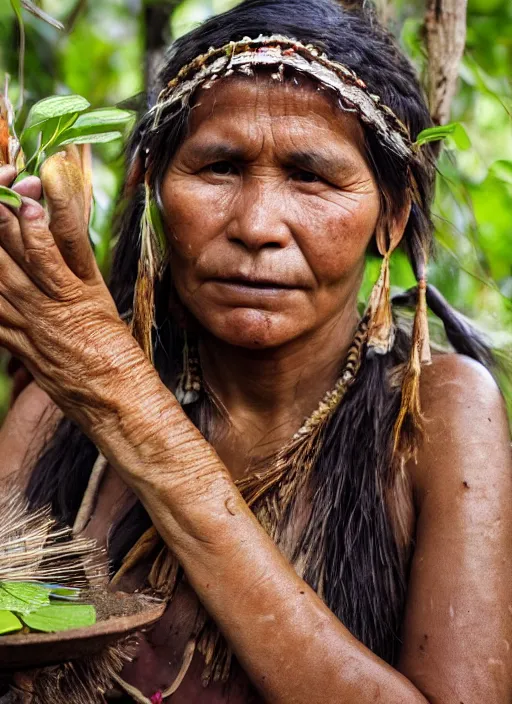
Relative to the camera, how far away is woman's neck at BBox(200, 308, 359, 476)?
227cm

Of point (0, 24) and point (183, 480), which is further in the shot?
point (0, 24)

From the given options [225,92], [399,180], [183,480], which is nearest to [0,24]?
[225,92]

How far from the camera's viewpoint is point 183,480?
6.13 feet

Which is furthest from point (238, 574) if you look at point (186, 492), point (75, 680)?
point (75, 680)

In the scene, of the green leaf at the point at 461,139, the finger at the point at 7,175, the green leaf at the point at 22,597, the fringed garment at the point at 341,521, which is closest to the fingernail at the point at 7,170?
the finger at the point at 7,175

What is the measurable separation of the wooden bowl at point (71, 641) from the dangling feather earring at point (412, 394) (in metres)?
0.68

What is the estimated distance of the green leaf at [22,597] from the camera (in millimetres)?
1627

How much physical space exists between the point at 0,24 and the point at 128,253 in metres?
1.15

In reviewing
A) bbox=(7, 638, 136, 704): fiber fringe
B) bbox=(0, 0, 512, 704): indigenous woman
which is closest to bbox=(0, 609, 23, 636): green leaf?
bbox=(7, 638, 136, 704): fiber fringe

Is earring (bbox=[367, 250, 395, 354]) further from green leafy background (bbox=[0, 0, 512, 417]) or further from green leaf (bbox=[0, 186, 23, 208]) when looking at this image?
green leaf (bbox=[0, 186, 23, 208])

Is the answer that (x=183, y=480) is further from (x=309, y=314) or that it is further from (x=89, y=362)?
(x=309, y=314)

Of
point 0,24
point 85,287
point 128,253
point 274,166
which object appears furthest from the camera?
point 0,24

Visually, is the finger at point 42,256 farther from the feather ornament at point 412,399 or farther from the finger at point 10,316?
the feather ornament at point 412,399

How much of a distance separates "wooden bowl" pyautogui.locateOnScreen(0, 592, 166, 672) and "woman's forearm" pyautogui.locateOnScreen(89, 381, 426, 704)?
17 cm
